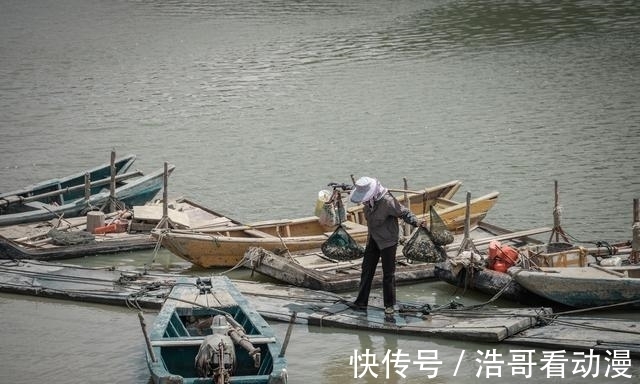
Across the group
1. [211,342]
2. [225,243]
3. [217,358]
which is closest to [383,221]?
[211,342]

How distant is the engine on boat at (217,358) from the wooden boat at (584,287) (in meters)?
5.03

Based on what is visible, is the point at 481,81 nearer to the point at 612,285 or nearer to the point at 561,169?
the point at 561,169

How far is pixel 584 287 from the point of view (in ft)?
45.9

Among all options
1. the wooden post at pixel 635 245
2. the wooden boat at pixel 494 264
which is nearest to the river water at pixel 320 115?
the wooden boat at pixel 494 264

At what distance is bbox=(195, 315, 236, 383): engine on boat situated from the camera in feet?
33.4

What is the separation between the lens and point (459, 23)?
41.3m

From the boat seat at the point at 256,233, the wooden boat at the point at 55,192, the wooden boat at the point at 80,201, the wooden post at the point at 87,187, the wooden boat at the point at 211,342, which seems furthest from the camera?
the wooden boat at the point at 55,192

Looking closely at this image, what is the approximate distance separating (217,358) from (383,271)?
3.37m

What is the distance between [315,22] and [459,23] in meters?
5.43

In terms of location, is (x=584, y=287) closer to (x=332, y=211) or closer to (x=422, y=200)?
(x=332, y=211)

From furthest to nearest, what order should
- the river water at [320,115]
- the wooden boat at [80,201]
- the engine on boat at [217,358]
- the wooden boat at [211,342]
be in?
the wooden boat at [80,201] → the river water at [320,115] → the wooden boat at [211,342] → the engine on boat at [217,358]

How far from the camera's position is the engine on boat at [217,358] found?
400 inches

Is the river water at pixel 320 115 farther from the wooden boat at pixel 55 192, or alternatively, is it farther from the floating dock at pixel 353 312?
the wooden boat at pixel 55 192

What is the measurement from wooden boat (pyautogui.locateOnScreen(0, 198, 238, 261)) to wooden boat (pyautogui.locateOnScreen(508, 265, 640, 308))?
18.1 ft
